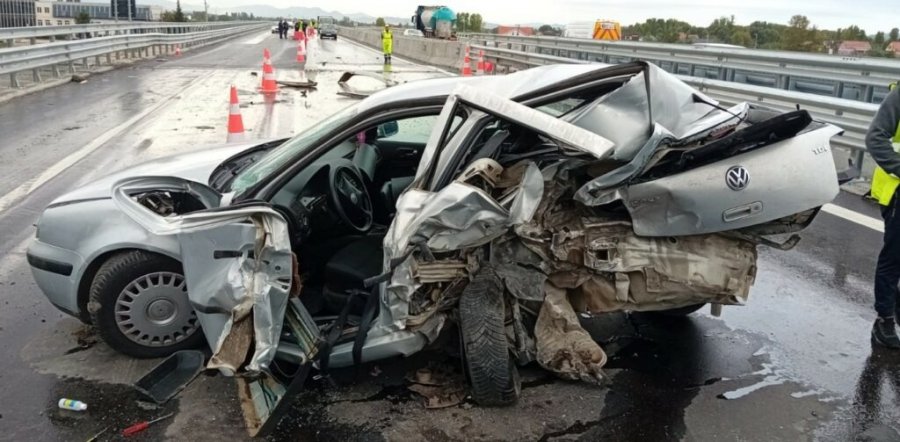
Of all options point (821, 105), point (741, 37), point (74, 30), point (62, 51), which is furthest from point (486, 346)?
point (741, 37)

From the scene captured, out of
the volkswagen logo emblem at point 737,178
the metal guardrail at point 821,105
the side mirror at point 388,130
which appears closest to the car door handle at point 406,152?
the side mirror at point 388,130

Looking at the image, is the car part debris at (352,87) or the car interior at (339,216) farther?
the car part debris at (352,87)

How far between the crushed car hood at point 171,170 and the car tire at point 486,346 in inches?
71.5

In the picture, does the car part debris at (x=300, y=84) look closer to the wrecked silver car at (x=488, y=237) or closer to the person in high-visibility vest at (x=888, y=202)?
the wrecked silver car at (x=488, y=237)

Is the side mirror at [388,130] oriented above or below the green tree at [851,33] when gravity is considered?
below

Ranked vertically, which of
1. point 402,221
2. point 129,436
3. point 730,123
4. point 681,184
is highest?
point 730,123

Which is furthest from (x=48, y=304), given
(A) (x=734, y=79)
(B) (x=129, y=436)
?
(A) (x=734, y=79)

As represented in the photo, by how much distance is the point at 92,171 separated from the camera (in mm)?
7898

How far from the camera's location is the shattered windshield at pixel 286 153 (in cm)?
356

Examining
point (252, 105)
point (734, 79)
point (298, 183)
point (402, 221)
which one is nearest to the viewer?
point (402, 221)

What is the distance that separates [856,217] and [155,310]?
248 inches

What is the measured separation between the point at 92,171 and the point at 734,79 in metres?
10.6

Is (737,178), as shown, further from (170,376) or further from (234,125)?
(234,125)

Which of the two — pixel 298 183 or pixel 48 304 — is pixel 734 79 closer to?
pixel 298 183
